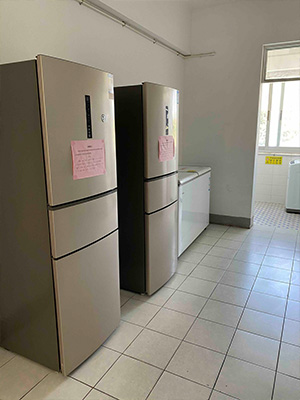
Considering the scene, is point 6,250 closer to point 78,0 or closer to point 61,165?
point 61,165

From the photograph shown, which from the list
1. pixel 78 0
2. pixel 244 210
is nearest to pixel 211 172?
pixel 244 210

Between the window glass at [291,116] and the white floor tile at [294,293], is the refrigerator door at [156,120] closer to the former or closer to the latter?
the white floor tile at [294,293]

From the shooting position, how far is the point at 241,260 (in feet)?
11.0

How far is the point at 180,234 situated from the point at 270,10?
9.61ft

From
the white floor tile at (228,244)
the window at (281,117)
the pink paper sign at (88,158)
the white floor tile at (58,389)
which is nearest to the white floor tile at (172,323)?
the white floor tile at (58,389)

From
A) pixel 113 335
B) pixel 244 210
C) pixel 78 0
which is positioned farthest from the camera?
pixel 244 210

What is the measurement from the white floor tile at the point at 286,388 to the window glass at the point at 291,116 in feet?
15.8

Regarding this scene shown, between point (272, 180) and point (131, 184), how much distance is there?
13.4 ft

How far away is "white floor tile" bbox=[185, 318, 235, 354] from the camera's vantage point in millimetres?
2041

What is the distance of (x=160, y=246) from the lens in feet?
8.71

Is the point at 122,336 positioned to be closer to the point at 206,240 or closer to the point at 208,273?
the point at 208,273

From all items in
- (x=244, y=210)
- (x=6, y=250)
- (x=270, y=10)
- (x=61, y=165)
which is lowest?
(x=244, y=210)

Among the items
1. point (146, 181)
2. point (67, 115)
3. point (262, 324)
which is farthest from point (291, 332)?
point (67, 115)

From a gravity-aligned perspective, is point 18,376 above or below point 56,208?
below
